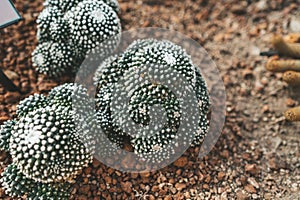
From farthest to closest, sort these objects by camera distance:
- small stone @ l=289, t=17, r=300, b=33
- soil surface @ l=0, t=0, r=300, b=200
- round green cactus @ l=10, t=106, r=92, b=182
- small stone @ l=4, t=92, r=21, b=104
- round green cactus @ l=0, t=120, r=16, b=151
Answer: small stone @ l=289, t=17, r=300, b=33, small stone @ l=4, t=92, r=21, b=104, soil surface @ l=0, t=0, r=300, b=200, round green cactus @ l=0, t=120, r=16, b=151, round green cactus @ l=10, t=106, r=92, b=182

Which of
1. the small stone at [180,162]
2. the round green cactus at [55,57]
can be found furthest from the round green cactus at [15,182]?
the small stone at [180,162]

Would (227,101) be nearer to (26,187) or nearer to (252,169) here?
(252,169)

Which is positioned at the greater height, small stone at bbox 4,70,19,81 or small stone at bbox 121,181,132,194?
small stone at bbox 4,70,19,81

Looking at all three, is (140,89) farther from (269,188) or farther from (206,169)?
(269,188)

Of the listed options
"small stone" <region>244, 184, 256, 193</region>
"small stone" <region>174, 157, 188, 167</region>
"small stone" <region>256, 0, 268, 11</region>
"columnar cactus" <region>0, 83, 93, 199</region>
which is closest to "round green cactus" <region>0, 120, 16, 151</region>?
"columnar cactus" <region>0, 83, 93, 199</region>

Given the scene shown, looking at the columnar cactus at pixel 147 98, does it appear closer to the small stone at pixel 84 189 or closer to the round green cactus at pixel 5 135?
the small stone at pixel 84 189

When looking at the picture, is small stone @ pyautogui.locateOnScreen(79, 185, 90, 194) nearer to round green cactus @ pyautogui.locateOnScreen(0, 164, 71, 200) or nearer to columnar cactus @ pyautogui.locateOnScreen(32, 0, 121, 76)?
round green cactus @ pyautogui.locateOnScreen(0, 164, 71, 200)

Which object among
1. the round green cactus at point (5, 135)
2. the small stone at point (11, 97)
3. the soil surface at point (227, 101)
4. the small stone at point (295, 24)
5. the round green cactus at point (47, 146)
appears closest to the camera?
the round green cactus at point (47, 146)
